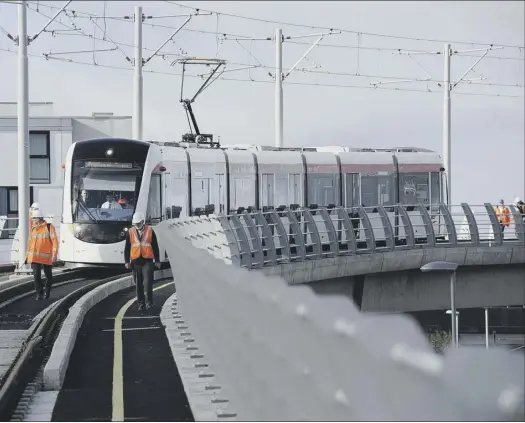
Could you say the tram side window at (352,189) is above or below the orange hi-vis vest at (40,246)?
above

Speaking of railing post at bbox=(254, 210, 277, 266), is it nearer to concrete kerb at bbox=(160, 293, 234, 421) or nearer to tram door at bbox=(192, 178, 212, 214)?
tram door at bbox=(192, 178, 212, 214)

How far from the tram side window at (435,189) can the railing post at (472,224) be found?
2.08 m

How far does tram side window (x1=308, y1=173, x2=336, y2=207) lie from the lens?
42938mm

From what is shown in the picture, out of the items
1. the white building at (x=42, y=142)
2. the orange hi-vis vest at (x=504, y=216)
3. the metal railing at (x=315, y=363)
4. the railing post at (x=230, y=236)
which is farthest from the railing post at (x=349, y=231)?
the metal railing at (x=315, y=363)

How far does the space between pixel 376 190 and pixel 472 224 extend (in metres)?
3.24

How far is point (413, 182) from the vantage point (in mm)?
45844

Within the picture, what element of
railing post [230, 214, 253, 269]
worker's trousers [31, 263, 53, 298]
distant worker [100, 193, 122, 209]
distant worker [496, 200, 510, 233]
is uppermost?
distant worker [100, 193, 122, 209]

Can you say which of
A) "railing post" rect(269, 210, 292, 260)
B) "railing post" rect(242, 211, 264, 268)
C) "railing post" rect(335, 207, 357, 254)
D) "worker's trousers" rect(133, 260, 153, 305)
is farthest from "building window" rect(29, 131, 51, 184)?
"worker's trousers" rect(133, 260, 153, 305)

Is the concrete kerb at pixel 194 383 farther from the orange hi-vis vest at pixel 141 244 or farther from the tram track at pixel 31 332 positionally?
the orange hi-vis vest at pixel 141 244

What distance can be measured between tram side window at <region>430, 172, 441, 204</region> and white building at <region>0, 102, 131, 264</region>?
49.5 feet

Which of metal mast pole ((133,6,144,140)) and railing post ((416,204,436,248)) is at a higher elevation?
metal mast pole ((133,6,144,140))

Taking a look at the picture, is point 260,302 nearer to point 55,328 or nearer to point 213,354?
point 213,354

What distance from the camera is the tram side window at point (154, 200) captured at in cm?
3481

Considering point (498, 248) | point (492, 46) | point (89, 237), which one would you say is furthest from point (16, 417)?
point (492, 46)
